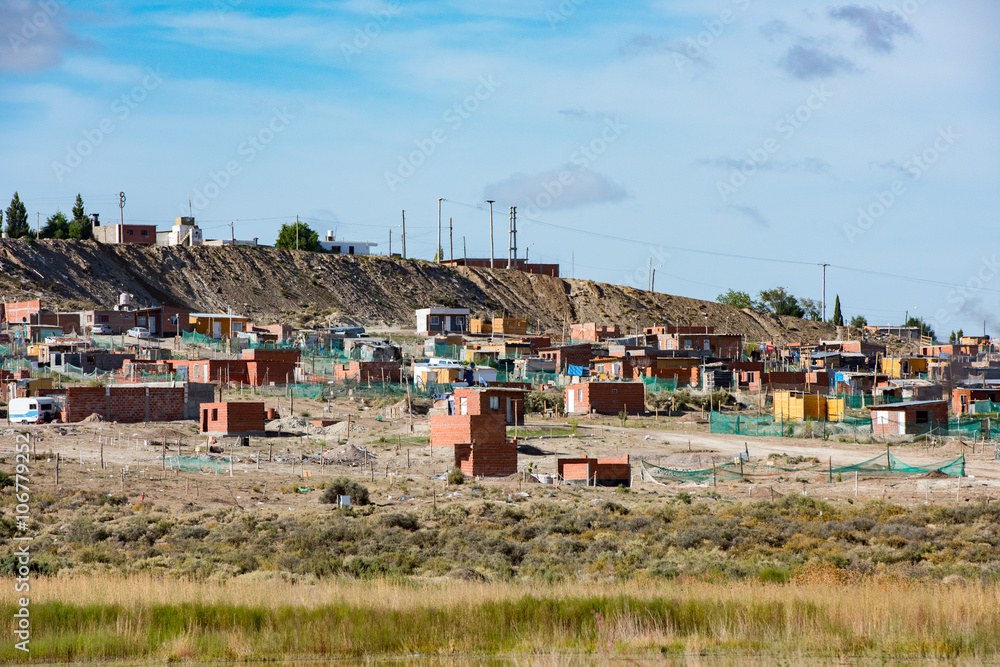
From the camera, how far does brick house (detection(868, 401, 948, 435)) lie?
52.8 metres

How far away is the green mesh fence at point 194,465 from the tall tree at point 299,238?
97228 millimetres

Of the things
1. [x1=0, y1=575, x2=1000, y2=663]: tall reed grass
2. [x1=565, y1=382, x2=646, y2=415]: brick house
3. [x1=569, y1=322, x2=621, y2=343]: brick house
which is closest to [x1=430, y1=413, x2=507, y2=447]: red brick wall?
[x1=565, y1=382, x2=646, y2=415]: brick house

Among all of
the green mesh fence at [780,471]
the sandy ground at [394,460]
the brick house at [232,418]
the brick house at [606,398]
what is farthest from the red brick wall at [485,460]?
the brick house at [606,398]

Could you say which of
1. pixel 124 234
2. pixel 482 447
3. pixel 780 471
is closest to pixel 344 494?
pixel 482 447

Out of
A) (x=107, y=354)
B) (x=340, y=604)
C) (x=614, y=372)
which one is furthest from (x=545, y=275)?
(x=340, y=604)

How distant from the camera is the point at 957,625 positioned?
15.4m

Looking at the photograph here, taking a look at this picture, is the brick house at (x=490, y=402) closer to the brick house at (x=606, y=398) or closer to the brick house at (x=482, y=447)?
the brick house at (x=606, y=398)

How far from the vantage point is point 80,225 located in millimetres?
121312

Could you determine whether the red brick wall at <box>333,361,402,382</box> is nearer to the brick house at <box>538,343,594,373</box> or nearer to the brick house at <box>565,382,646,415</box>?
the brick house at <box>565,382,646,415</box>

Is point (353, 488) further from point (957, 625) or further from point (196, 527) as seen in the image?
point (957, 625)

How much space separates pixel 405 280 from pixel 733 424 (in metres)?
76.1

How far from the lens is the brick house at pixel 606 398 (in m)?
60.0

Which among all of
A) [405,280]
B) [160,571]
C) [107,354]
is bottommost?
[160,571]

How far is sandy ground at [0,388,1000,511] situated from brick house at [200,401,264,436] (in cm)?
84
